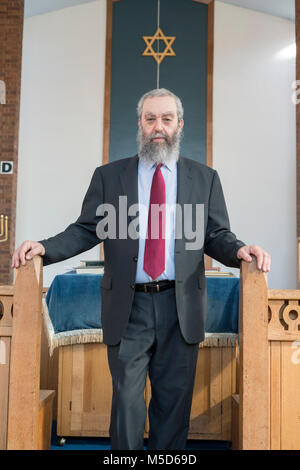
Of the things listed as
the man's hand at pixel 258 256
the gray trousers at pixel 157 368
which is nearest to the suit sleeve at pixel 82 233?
the gray trousers at pixel 157 368

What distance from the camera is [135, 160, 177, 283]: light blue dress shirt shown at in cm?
187

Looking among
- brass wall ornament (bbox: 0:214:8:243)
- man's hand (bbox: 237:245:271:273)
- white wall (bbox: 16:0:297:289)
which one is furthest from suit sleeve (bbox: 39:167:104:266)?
white wall (bbox: 16:0:297:289)

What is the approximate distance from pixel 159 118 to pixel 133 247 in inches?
21.8

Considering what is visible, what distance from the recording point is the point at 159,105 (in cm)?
196

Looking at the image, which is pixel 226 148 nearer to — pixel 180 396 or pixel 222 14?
pixel 222 14

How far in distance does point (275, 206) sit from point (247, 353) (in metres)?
5.15

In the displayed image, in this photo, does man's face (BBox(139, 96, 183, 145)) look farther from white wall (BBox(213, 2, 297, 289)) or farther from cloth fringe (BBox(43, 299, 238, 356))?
white wall (BBox(213, 2, 297, 289))

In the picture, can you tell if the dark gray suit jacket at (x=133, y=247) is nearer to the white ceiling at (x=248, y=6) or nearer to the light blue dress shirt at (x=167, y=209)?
the light blue dress shirt at (x=167, y=209)

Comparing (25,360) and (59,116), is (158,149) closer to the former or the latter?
(25,360)

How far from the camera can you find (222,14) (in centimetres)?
694

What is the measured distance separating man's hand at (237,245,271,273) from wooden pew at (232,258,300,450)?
28 mm

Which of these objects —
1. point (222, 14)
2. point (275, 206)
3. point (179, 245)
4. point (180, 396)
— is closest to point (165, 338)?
point (180, 396)

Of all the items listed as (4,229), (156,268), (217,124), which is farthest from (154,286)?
(217,124)

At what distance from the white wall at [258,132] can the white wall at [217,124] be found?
0.05 ft
